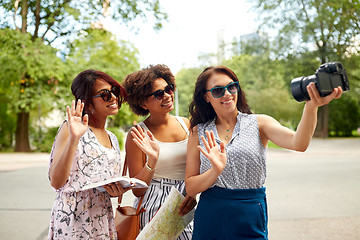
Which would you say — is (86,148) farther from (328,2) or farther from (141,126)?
(328,2)

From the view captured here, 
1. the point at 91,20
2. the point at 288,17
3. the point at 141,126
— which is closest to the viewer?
the point at 141,126

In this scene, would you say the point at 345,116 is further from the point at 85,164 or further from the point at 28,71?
the point at 85,164

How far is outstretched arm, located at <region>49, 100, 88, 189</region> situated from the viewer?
2221 millimetres

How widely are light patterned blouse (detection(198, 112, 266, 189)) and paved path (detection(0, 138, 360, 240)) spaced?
3.28 m

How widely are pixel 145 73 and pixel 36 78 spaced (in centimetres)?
1545

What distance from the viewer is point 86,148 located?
2.41 metres

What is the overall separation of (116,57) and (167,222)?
28491 mm

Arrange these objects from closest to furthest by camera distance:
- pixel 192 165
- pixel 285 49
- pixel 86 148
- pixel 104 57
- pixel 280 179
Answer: pixel 192 165, pixel 86 148, pixel 280 179, pixel 285 49, pixel 104 57

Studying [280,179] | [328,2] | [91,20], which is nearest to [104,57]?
[91,20]

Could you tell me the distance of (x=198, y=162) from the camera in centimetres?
225

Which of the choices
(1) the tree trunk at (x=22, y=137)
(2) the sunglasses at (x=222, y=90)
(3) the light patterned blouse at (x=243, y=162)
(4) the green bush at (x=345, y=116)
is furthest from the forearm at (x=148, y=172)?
(4) the green bush at (x=345, y=116)

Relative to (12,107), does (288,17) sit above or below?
above

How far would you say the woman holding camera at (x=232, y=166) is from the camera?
2.08m

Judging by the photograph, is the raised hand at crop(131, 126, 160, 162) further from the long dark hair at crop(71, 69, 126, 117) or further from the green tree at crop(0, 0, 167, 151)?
the green tree at crop(0, 0, 167, 151)
